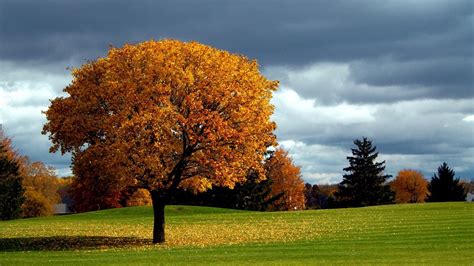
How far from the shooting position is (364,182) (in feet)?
340

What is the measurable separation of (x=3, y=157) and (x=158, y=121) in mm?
56158

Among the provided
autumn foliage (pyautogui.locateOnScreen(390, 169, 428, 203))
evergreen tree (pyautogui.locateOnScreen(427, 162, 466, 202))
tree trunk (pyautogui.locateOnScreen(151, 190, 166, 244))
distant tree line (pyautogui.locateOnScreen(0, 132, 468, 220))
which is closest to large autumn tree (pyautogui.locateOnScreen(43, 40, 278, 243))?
tree trunk (pyautogui.locateOnScreen(151, 190, 166, 244))

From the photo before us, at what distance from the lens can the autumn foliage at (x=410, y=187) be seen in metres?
135

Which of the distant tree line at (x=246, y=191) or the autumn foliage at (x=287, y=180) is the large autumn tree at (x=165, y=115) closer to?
the distant tree line at (x=246, y=191)

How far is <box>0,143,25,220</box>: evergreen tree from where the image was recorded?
80.0 metres

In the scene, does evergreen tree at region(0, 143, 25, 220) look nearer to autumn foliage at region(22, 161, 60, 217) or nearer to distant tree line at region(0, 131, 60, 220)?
distant tree line at region(0, 131, 60, 220)

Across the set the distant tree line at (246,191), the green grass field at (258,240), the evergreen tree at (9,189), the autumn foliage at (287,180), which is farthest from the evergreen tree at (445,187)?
the evergreen tree at (9,189)

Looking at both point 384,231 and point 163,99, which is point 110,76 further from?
point 384,231

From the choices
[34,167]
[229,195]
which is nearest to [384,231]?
[229,195]

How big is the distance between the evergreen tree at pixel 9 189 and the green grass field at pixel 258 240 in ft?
80.8

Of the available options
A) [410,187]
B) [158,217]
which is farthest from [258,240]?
[410,187]

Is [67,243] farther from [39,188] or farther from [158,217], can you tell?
[39,188]

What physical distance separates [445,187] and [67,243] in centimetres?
6853

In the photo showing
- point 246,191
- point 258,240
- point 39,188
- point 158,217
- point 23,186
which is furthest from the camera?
point 39,188
